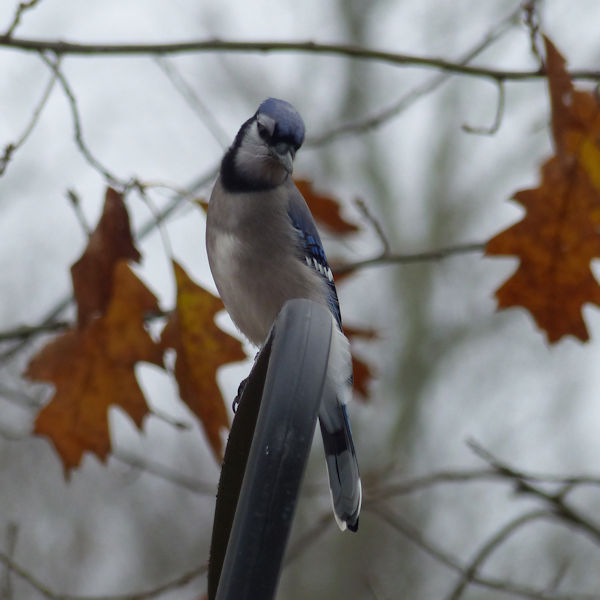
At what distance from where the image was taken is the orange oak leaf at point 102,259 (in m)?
1.50

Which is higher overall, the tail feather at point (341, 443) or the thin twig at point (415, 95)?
the thin twig at point (415, 95)

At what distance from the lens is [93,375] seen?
1.71 metres

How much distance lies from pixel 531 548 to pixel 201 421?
548cm

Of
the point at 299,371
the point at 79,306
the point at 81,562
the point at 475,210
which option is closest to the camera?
the point at 299,371

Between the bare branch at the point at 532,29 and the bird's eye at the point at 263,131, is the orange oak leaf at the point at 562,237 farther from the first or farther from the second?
the bird's eye at the point at 263,131

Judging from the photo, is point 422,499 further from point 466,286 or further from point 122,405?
point 122,405

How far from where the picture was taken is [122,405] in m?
1.67

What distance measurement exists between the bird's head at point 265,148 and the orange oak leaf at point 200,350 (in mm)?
234

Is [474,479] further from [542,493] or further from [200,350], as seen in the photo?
[200,350]

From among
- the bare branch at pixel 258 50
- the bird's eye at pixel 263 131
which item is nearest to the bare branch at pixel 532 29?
the bare branch at pixel 258 50

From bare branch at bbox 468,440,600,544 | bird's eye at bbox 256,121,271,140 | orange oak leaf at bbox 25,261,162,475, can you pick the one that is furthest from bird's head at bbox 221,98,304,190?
bare branch at bbox 468,440,600,544

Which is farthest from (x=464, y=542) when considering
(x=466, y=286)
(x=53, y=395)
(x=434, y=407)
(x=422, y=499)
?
(x=53, y=395)

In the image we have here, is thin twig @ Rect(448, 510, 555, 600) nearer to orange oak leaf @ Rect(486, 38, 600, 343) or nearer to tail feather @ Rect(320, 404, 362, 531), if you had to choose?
orange oak leaf @ Rect(486, 38, 600, 343)

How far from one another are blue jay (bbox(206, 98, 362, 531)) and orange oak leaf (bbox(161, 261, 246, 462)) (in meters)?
0.09
